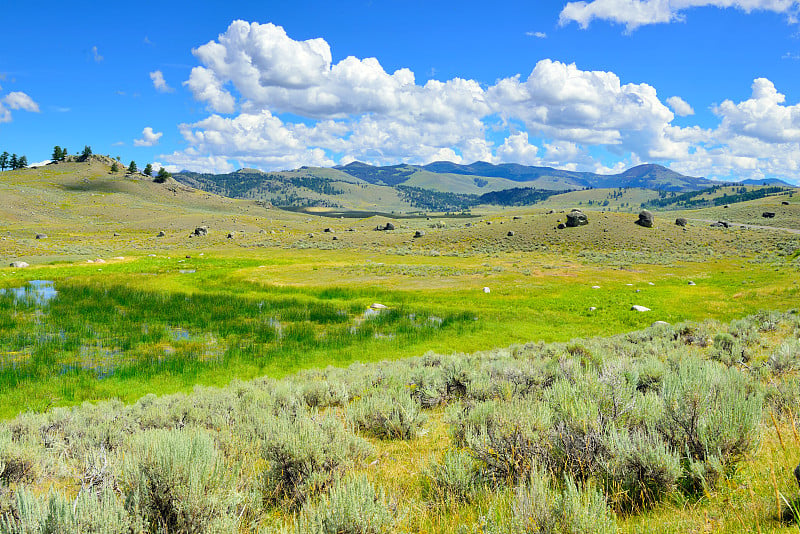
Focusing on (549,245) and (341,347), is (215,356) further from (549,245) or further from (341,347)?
(549,245)

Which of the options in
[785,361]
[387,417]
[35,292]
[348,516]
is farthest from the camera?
[35,292]

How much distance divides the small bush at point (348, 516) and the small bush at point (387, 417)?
12.0 feet

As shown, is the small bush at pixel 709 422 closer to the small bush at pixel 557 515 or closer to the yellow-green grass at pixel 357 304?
the small bush at pixel 557 515

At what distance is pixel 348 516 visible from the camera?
11.5ft

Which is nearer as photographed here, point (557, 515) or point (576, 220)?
point (557, 515)

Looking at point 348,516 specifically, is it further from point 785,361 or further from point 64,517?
point 785,361

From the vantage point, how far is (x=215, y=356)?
1759 cm

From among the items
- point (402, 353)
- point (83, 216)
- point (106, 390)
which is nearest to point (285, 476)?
point (106, 390)

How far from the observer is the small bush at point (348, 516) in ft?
11.3

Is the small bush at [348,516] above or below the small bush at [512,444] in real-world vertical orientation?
above

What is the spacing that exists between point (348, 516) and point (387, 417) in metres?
4.02

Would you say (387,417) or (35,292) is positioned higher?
(35,292)

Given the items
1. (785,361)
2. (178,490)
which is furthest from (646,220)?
(178,490)

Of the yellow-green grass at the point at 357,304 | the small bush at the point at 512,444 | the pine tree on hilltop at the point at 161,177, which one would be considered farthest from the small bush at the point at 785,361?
the pine tree on hilltop at the point at 161,177
